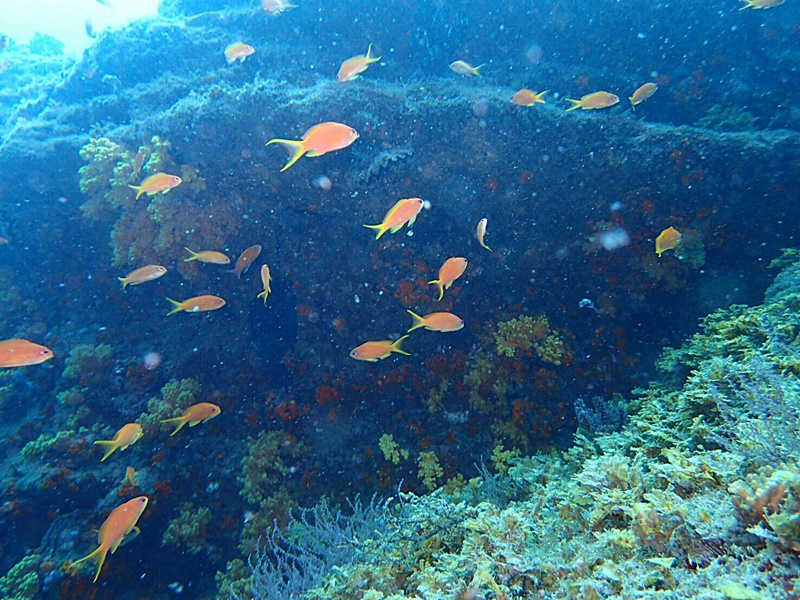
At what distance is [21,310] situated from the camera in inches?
263

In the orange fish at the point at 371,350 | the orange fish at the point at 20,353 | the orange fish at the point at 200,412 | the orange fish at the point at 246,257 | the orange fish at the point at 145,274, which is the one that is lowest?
the orange fish at the point at 200,412

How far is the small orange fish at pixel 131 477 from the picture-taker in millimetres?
4969

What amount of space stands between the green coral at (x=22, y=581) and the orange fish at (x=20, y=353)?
8.65ft

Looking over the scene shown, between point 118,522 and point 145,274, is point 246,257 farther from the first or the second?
point 118,522

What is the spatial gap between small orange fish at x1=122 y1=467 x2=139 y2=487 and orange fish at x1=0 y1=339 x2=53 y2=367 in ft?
6.34

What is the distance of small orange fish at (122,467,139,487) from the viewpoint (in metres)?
4.97

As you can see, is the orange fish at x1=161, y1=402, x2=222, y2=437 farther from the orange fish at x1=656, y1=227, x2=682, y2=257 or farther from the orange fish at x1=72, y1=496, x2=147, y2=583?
the orange fish at x1=656, y1=227, x2=682, y2=257

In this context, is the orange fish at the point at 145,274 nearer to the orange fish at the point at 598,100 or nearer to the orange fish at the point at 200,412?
the orange fish at the point at 200,412

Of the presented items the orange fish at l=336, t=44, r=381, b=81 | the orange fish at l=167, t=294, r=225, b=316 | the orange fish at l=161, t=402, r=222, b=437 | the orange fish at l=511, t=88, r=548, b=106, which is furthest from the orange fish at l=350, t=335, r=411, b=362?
the orange fish at l=511, t=88, r=548, b=106

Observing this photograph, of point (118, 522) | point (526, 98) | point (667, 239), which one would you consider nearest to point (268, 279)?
point (118, 522)

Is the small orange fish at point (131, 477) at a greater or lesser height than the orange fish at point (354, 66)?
lesser

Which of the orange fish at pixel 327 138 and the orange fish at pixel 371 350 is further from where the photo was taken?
the orange fish at pixel 371 350

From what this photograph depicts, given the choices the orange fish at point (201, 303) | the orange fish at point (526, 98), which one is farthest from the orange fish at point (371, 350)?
the orange fish at point (526, 98)

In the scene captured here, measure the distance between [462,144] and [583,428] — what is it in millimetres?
4966
